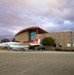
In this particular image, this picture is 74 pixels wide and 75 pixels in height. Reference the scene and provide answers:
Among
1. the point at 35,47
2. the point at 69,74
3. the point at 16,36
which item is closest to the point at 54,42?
the point at 35,47

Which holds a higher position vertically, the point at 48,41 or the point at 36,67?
the point at 48,41

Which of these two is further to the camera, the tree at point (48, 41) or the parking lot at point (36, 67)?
the tree at point (48, 41)

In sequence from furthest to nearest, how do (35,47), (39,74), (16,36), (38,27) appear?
1. (16,36)
2. (38,27)
3. (35,47)
4. (39,74)

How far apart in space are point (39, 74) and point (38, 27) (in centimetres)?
8967

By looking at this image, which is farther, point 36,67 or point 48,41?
point 48,41

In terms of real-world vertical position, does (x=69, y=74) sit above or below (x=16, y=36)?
below

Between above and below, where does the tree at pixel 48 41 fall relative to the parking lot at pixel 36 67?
above

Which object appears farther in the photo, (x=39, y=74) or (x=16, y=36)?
(x=16, y=36)

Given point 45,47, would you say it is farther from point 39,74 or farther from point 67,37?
point 39,74

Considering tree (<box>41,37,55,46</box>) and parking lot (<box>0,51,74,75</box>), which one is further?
tree (<box>41,37,55,46</box>)

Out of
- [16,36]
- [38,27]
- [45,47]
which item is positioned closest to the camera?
[45,47]

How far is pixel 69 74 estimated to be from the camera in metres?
10.5

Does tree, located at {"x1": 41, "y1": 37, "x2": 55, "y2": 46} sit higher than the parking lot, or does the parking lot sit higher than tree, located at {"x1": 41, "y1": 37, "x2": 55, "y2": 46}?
tree, located at {"x1": 41, "y1": 37, "x2": 55, "y2": 46}

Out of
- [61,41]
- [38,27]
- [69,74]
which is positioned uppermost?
[38,27]
